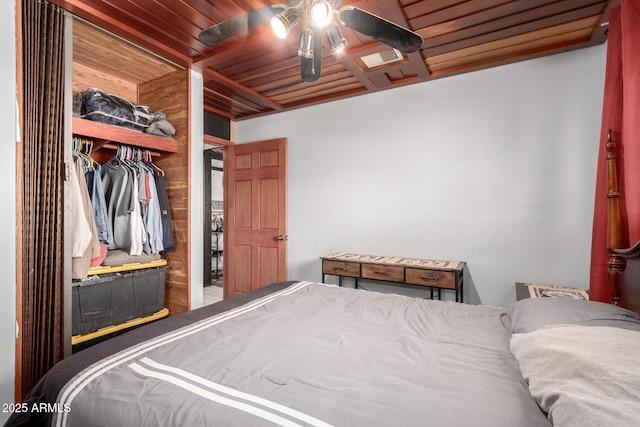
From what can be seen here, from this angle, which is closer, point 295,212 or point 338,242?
point 338,242

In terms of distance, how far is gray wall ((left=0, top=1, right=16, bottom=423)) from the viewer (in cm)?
154

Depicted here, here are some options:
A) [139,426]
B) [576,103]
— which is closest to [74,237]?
[139,426]

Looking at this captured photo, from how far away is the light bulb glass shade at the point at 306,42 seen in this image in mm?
1507

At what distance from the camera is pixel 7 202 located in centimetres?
156

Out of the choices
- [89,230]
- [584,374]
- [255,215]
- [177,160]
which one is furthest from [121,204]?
[584,374]

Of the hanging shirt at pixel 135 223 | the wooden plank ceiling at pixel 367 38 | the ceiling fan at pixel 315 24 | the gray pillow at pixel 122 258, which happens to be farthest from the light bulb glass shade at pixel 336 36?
the gray pillow at pixel 122 258

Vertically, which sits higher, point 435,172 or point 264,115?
point 264,115

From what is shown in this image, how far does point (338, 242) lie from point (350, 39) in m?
2.03

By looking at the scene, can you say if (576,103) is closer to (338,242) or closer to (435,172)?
(435,172)

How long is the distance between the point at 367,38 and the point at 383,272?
1.96 meters

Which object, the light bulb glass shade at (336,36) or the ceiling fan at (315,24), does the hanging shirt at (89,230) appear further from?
the light bulb glass shade at (336,36)

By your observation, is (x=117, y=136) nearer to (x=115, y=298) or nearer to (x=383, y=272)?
(x=115, y=298)

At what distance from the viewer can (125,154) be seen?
8.49 feet

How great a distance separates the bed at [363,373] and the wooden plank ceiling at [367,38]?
1.64 m
